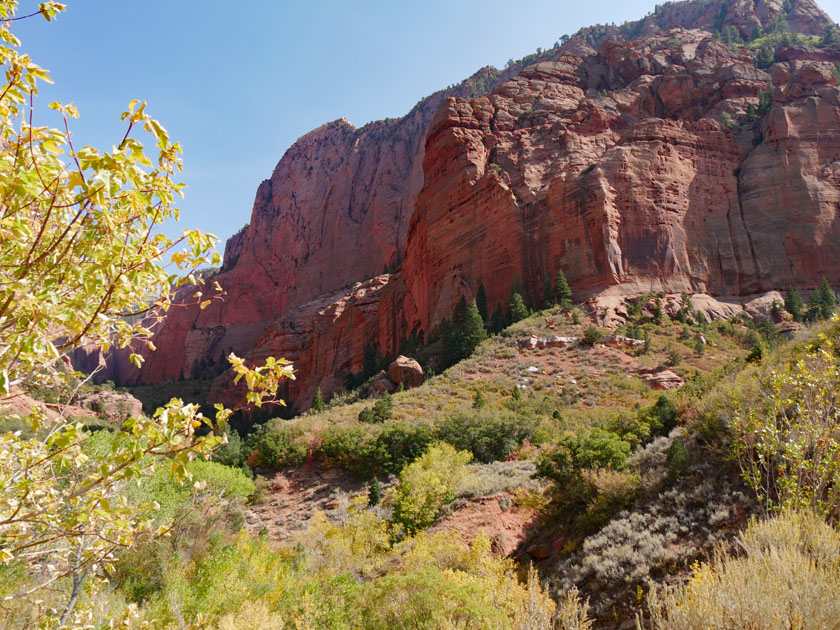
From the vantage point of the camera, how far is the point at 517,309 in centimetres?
4222

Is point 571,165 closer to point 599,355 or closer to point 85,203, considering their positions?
point 599,355

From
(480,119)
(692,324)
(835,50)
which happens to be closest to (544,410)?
(692,324)

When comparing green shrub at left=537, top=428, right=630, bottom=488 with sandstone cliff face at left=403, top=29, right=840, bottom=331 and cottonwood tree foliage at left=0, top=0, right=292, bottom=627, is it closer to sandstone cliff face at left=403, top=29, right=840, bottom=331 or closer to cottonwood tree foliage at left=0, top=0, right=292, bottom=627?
cottonwood tree foliage at left=0, top=0, right=292, bottom=627

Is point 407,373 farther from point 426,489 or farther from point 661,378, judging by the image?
point 426,489

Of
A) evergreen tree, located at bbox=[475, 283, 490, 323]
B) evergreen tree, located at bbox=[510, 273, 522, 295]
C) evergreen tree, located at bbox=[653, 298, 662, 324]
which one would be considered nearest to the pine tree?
evergreen tree, located at bbox=[475, 283, 490, 323]

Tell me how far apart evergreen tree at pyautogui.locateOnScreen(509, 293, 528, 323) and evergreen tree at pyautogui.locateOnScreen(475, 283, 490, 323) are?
135 inches

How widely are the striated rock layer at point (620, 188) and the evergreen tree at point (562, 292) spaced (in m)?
1.53

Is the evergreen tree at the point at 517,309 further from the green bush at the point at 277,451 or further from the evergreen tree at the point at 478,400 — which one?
Answer: the green bush at the point at 277,451

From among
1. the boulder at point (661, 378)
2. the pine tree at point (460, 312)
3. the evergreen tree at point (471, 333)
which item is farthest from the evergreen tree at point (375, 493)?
the pine tree at point (460, 312)

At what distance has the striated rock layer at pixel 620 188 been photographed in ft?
144

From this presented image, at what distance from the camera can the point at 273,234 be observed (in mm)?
109375

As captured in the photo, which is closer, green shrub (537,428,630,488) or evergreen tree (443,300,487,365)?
green shrub (537,428,630,488)

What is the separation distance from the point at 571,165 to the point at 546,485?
130 ft

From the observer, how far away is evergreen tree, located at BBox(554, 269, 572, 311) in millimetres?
41406
